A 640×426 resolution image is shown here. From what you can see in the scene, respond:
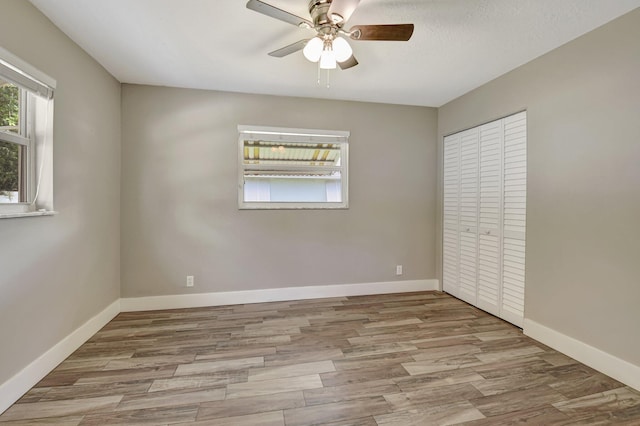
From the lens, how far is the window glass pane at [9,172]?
1756 millimetres

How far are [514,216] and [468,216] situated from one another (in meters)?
0.61

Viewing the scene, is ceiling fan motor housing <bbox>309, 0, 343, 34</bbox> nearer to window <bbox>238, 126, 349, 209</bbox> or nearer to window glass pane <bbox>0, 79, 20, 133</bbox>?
window <bbox>238, 126, 349, 209</bbox>

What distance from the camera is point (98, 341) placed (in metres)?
2.43

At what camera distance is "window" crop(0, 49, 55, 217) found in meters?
1.73

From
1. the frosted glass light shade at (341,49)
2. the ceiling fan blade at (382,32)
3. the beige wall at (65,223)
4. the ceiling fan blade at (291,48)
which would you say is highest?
the ceiling fan blade at (291,48)

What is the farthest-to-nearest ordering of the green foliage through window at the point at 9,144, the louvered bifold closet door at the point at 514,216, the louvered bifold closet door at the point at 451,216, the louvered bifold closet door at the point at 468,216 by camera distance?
the louvered bifold closet door at the point at 451,216 < the louvered bifold closet door at the point at 468,216 < the louvered bifold closet door at the point at 514,216 < the green foliage through window at the point at 9,144

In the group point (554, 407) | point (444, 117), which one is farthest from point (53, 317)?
point (444, 117)

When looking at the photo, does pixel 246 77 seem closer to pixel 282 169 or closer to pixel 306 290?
pixel 282 169

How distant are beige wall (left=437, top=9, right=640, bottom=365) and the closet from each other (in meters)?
0.16

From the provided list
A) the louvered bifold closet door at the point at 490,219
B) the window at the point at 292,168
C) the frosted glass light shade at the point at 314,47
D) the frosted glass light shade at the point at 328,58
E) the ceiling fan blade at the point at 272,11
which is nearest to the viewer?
the ceiling fan blade at the point at 272,11

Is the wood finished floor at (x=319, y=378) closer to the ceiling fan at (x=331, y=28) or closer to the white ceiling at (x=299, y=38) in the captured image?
the ceiling fan at (x=331, y=28)

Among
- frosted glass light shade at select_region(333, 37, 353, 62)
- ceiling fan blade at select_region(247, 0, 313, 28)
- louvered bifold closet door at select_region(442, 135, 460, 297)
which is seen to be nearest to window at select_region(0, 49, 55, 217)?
ceiling fan blade at select_region(247, 0, 313, 28)

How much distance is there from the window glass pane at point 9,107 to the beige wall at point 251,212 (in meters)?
1.21

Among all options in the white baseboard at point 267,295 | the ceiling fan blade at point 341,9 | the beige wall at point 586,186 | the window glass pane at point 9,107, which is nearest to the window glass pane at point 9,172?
the window glass pane at point 9,107
